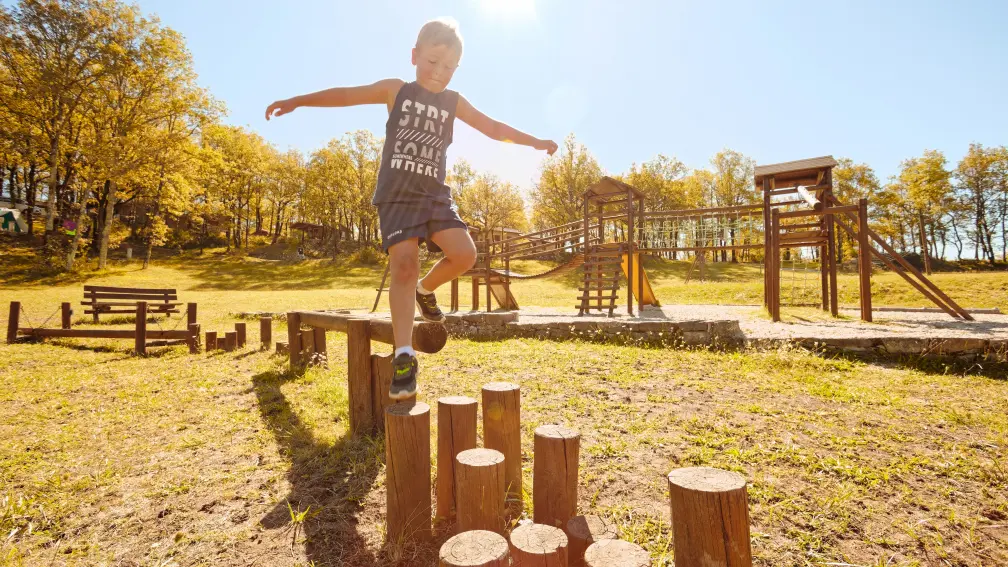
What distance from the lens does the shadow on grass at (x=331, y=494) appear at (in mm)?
1873

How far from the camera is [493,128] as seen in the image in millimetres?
2930

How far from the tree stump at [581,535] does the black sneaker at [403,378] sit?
3.23 feet

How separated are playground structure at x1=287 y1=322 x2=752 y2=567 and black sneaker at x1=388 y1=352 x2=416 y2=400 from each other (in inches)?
2.0

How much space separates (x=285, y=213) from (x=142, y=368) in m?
50.8

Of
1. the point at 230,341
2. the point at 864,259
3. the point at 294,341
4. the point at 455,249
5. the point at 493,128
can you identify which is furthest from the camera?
the point at 864,259

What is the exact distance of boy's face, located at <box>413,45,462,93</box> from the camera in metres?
2.45

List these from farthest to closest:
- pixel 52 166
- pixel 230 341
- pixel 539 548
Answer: pixel 52 166
pixel 230 341
pixel 539 548

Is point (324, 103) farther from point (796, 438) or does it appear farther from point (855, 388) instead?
point (855, 388)

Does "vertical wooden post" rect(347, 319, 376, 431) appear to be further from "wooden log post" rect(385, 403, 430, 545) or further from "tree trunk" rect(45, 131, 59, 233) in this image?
"tree trunk" rect(45, 131, 59, 233)

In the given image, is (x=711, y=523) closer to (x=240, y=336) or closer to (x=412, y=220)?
(x=412, y=220)

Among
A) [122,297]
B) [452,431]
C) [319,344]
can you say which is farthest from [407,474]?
[122,297]

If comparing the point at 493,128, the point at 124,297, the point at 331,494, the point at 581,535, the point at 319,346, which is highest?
the point at 493,128

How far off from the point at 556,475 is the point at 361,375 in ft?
6.37

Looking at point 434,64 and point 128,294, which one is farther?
point 128,294
